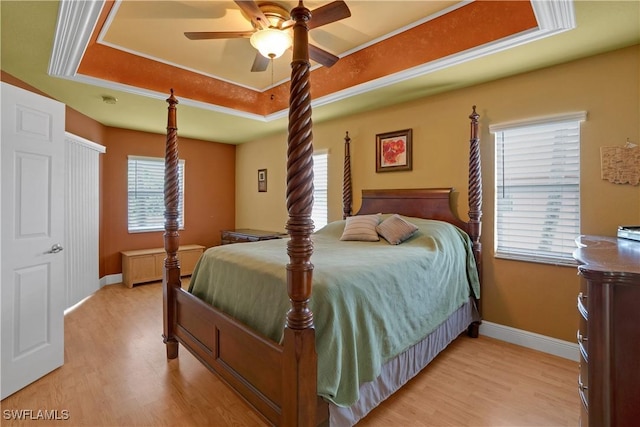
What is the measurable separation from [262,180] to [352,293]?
433cm

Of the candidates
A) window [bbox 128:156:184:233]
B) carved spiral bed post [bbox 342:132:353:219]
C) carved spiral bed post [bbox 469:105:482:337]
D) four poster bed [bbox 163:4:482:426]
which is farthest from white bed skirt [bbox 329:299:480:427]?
window [bbox 128:156:184:233]

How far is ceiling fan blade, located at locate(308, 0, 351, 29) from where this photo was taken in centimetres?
192

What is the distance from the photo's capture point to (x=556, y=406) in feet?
6.52

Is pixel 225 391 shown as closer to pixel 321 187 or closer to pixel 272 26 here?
pixel 272 26

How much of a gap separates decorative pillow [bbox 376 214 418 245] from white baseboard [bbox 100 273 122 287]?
430 cm

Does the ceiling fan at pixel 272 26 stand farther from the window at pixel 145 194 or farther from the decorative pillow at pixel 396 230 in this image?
the window at pixel 145 194

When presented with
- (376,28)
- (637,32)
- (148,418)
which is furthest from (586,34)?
(148,418)

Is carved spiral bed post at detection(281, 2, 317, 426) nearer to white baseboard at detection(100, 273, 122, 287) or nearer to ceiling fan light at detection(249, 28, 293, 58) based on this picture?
ceiling fan light at detection(249, 28, 293, 58)

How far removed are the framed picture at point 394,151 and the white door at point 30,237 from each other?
3.12 meters

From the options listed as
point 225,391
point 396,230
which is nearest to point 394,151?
point 396,230

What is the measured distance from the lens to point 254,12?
6.70 feet

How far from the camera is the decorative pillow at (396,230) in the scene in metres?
2.85

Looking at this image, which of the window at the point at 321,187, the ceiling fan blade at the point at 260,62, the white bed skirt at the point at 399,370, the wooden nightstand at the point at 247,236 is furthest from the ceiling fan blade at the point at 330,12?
the wooden nightstand at the point at 247,236

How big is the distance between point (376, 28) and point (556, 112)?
1740 mm
